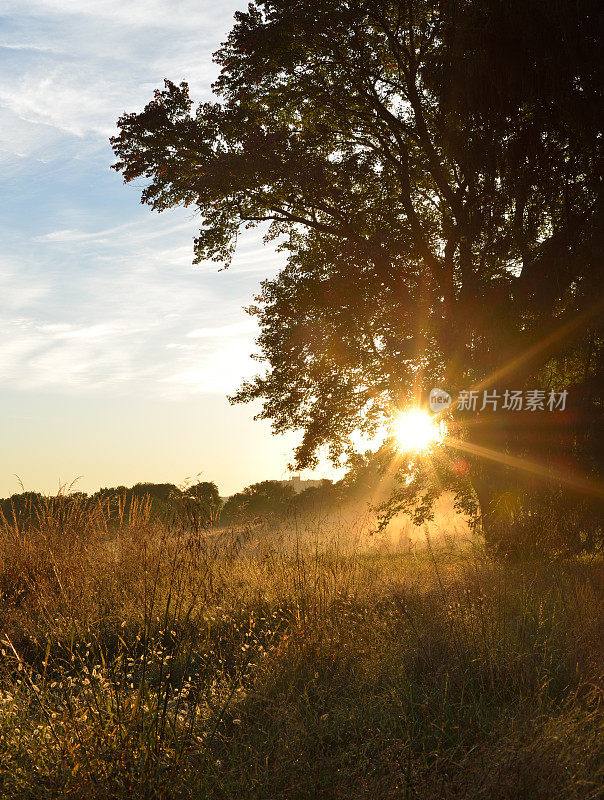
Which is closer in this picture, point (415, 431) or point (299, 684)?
point (299, 684)

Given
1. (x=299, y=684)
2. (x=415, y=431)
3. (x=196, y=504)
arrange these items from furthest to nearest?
(x=415, y=431), (x=196, y=504), (x=299, y=684)

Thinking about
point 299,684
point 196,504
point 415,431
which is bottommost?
point 299,684

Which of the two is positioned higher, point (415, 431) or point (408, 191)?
point (408, 191)

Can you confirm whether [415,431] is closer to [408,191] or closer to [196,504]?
[408,191]

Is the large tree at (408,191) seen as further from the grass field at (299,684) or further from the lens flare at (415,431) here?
the grass field at (299,684)

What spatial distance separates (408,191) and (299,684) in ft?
31.3

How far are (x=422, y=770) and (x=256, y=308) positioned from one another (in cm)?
1061

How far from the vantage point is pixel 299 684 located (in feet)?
14.1

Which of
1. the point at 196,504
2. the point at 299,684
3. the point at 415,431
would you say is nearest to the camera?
the point at 299,684

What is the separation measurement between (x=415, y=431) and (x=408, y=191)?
14.5 ft

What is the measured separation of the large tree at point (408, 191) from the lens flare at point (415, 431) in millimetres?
409

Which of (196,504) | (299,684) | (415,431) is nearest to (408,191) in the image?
(415,431)

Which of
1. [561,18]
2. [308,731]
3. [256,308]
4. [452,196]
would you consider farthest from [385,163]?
[308,731]

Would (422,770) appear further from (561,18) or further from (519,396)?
(561,18)
